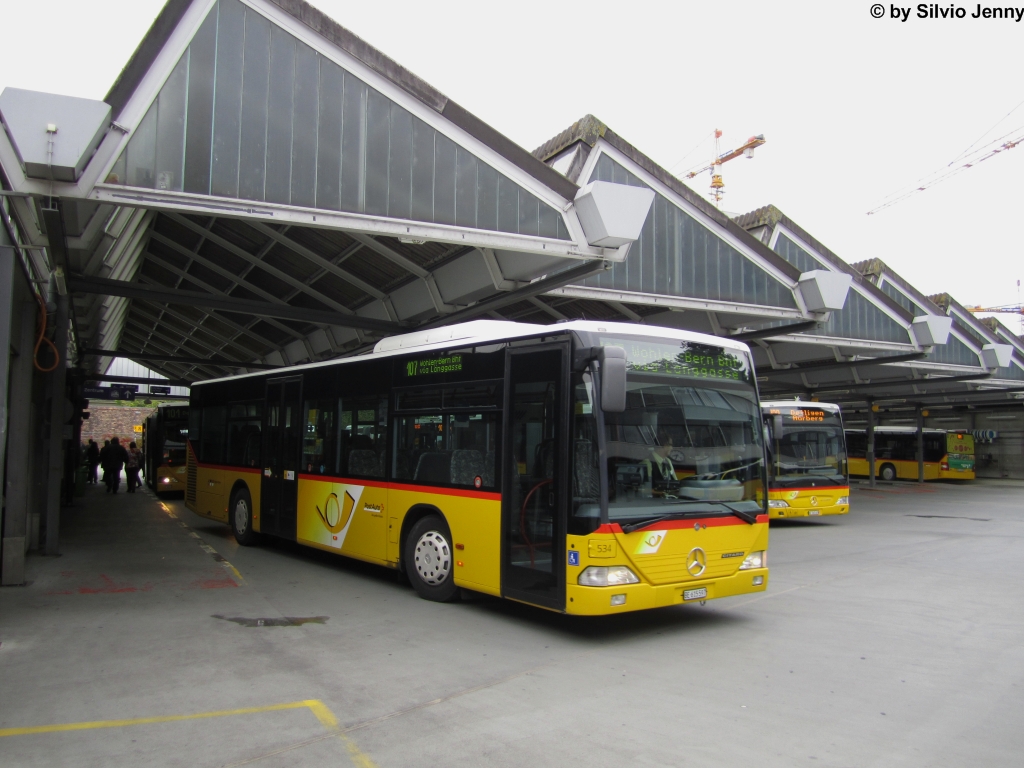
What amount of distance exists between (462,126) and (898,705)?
8.35 metres

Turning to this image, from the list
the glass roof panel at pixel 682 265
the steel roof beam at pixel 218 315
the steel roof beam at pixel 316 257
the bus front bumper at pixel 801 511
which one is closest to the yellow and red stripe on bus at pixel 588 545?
the steel roof beam at pixel 316 257

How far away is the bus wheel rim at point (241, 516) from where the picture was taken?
1367cm

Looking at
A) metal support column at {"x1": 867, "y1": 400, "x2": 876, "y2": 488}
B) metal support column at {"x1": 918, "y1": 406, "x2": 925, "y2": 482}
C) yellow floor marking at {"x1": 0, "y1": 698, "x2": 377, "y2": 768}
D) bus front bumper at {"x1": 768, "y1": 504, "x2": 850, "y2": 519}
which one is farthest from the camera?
metal support column at {"x1": 918, "y1": 406, "x2": 925, "y2": 482}

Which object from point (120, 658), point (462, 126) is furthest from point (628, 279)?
point (120, 658)

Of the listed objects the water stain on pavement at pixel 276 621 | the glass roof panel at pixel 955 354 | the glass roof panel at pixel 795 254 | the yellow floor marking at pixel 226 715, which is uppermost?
the glass roof panel at pixel 795 254

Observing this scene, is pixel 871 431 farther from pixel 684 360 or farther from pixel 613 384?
pixel 613 384

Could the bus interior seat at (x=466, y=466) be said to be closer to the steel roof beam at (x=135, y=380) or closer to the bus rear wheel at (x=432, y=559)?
the bus rear wheel at (x=432, y=559)

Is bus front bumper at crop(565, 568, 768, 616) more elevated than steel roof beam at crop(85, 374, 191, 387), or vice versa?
steel roof beam at crop(85, 374, 191, 387)

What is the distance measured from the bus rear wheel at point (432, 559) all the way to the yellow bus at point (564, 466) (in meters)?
0.02

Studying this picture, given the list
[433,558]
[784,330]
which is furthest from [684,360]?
[784,330]

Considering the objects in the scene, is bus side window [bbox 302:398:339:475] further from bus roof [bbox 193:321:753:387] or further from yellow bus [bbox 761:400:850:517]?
yellow bus [bbox 761:400:850:517]

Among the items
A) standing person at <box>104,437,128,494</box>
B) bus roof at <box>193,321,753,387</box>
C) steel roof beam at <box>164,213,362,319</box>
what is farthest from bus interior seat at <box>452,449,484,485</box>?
standing person at <box>104,437,128,494</box>

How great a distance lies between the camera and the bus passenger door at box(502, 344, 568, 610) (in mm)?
7125

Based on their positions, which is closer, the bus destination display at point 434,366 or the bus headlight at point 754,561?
the bus headlight at point 754,561
